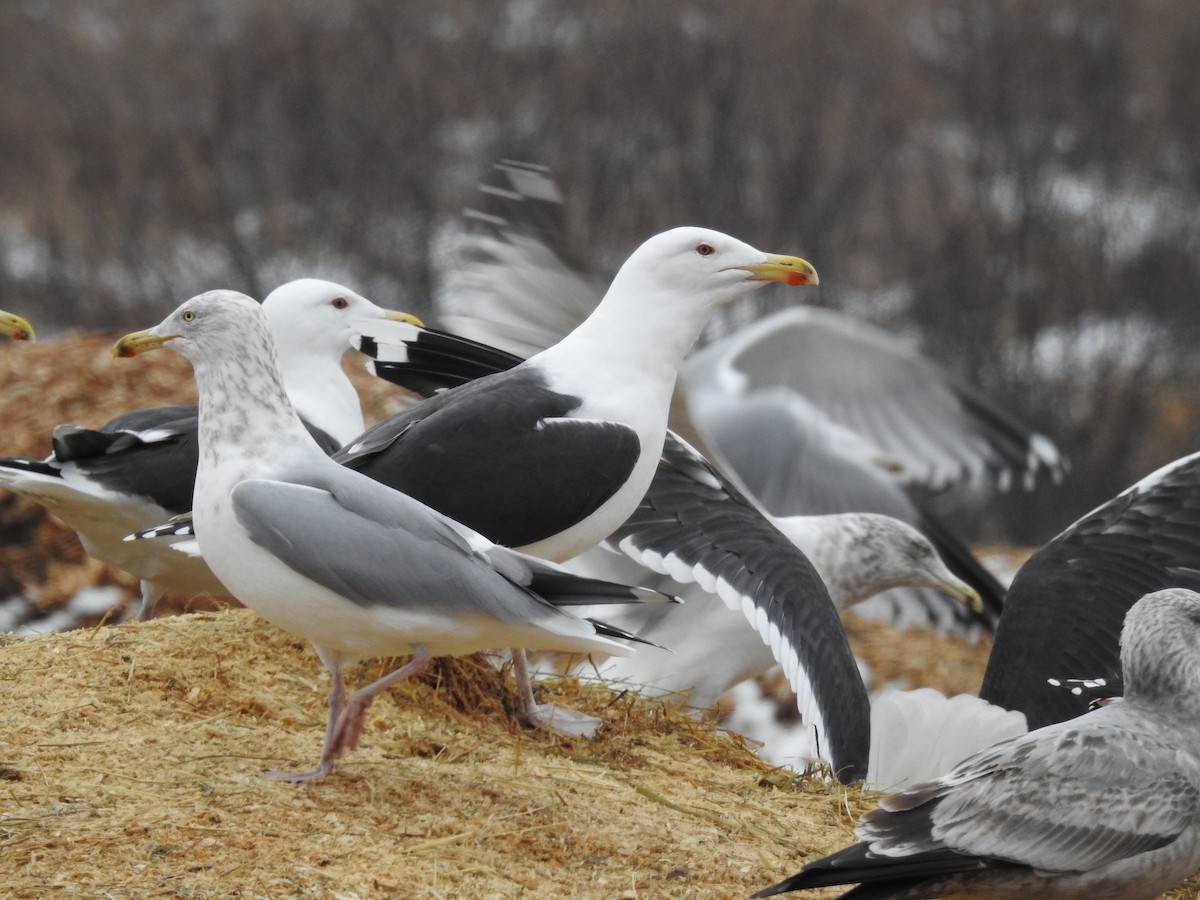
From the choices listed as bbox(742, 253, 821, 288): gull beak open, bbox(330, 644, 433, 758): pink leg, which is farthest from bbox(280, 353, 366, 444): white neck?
bbox(330, 644, 433, 758): pink leg

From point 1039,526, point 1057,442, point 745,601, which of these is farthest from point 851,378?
point 1057,442

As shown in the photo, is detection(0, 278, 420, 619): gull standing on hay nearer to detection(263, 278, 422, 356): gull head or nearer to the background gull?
detection(263, 278, 422, 356): gull head

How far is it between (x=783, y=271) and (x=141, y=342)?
4.79ft

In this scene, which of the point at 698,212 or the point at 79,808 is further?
the point at 698,212

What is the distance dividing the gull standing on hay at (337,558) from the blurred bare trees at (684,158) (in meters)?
11.3

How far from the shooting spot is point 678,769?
12.4ft

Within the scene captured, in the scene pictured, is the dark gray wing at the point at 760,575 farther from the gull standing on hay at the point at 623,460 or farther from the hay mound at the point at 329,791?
the hay mound at the point at 329,791

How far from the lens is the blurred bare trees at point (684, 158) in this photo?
15094mm

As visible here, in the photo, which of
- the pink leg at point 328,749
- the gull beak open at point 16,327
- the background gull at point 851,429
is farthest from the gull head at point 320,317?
the pink leg at point 328,749

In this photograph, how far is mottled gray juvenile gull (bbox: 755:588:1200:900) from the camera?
2.88 m

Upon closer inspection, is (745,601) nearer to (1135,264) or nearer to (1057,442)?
(1057,442)

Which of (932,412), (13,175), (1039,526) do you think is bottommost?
(1039,526)

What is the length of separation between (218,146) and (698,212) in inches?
172

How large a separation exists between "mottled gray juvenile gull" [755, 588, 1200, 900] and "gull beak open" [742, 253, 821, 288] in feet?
4.20
